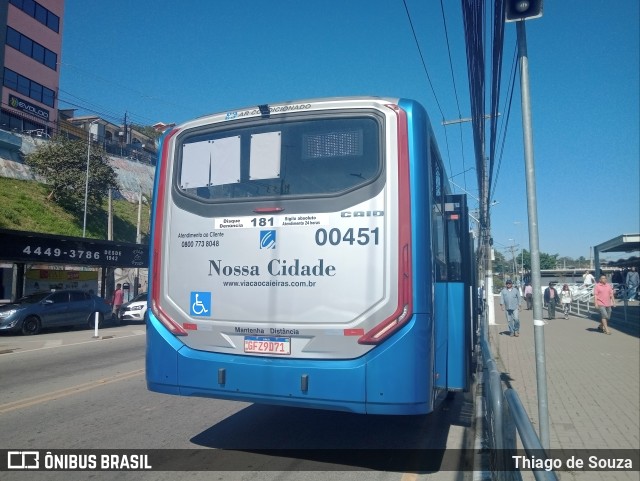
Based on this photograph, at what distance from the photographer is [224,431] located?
20.6 ft

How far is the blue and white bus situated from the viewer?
4402mm

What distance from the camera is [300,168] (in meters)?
4.93

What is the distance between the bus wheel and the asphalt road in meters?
9.25

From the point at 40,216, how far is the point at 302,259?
102ft

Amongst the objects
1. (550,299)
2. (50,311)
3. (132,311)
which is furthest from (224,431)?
(132,311)

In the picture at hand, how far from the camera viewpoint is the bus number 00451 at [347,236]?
449cm

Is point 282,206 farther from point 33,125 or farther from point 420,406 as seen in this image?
point 33,125

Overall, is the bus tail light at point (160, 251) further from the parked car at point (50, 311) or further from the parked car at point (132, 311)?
the parked car at point (132, 311)

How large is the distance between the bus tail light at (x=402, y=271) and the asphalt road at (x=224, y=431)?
60.6 inches

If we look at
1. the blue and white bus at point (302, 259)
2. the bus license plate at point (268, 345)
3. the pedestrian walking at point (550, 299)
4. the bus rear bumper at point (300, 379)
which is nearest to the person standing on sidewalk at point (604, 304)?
the pedestrian walking at point (550, 299)

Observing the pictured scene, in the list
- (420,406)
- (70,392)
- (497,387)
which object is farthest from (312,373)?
(70,392)

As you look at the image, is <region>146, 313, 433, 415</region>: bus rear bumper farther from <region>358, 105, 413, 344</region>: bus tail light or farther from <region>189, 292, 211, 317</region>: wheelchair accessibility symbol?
<region>189, 292, 211, 317</region>: wheelchair accessibility symbol

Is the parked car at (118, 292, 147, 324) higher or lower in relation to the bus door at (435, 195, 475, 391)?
lower

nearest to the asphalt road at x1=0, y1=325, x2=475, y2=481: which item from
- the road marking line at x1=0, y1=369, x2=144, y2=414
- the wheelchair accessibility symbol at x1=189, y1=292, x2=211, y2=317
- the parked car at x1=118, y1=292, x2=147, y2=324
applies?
the road marking line at x1=0, y1=369, x2=144, y2=414
